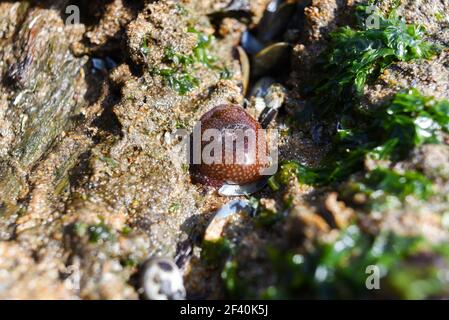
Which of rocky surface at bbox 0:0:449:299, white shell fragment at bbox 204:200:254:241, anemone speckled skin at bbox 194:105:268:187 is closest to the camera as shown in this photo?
rocky surface at bbox 0:0:449:299

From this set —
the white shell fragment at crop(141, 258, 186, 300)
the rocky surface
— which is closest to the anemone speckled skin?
the rocky surface

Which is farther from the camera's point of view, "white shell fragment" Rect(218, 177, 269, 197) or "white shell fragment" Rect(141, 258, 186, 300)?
"white shell fragment" Rect(218, 177, 269, 197)

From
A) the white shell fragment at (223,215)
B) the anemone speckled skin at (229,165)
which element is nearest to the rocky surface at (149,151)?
the white shell fragment at (223,215)

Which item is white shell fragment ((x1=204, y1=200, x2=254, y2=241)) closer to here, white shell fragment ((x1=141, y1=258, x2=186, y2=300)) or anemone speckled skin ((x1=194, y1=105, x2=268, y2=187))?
anemone speckled skin ((x1=194, y1=105, x2=268, y2=187))

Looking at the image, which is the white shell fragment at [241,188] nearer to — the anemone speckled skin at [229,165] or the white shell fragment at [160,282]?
the anemone speckled skin at [229,165]

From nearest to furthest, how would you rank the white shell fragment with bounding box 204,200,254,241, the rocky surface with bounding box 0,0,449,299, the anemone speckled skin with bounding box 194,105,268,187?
the rocky surface with bounding box 0,0,449,299, the white shell fragment with bounding box 204,200,254,241, the anemone speckled skin with bounding box 194,105,268,187

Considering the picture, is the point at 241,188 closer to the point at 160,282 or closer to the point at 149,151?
the point at 149,151

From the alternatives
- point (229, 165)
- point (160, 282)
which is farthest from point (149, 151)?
point (160, 282)

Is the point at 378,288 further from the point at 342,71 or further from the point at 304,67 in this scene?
the point at 304,67
